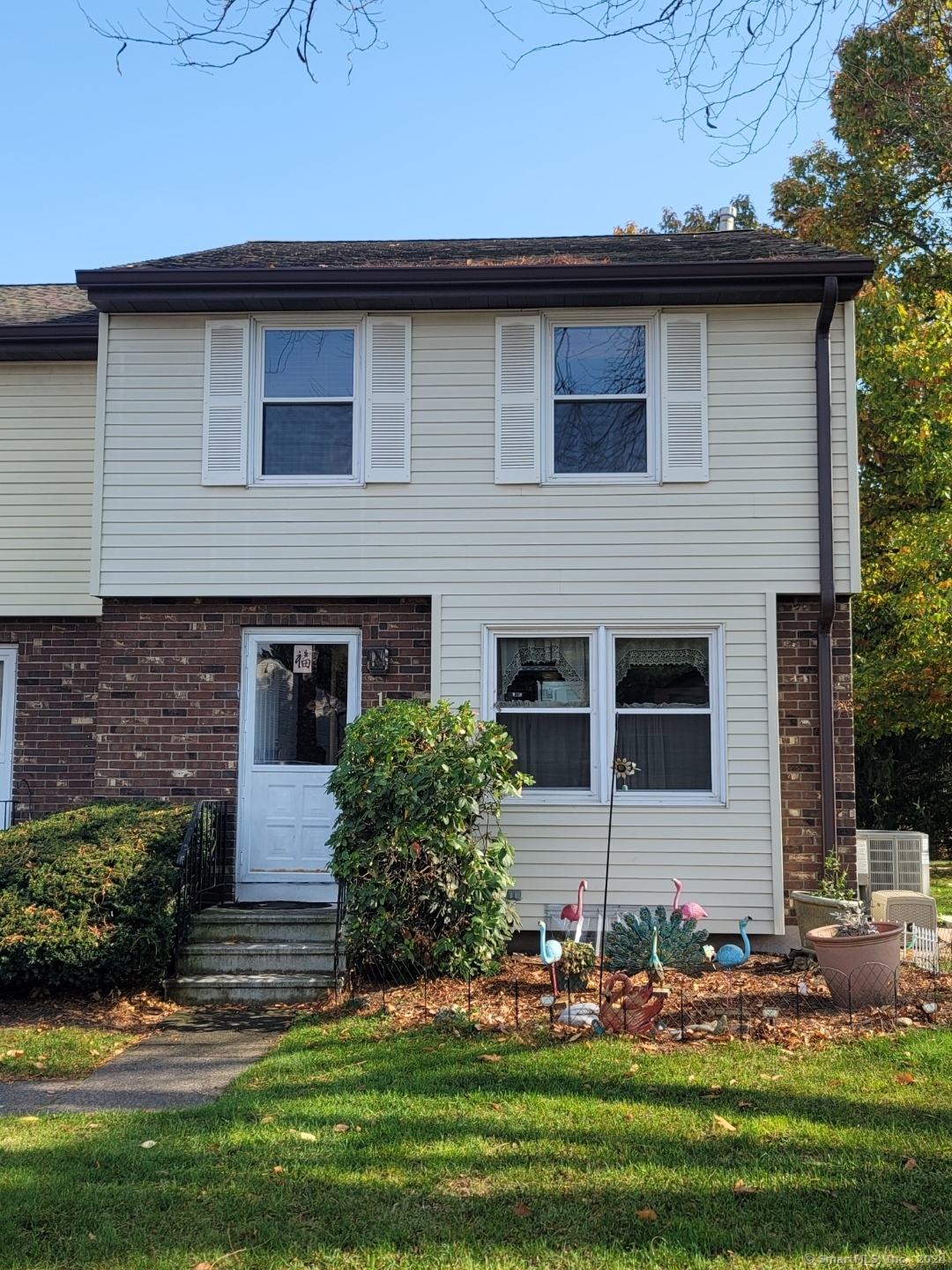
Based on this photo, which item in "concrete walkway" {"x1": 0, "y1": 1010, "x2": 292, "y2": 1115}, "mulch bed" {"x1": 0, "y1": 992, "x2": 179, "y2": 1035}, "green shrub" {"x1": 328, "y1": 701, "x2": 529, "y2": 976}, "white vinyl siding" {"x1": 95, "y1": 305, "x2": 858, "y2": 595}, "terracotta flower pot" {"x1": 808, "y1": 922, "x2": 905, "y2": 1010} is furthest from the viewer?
"white vinyl siding" {"x1": 95, "y1": 305, "x2": 858, "y2": 595}

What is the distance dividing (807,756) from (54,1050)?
19.5 feet

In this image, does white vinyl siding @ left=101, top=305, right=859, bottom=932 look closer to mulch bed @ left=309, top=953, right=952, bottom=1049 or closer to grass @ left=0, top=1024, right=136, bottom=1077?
mulch bed @ left=309, top=953, right=952, bottom=1049

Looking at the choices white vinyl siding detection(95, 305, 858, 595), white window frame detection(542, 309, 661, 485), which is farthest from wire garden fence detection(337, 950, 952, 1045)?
white window frame detection(542, 309, 661, 485)

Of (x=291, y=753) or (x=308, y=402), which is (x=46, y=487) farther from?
(x=291, y=753)

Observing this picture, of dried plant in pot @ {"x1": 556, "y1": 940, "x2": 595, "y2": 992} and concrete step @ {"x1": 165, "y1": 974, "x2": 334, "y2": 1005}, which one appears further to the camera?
concrete step @ {"x1": 165, "y1": 974, "x2": 334, "y2": 1005}

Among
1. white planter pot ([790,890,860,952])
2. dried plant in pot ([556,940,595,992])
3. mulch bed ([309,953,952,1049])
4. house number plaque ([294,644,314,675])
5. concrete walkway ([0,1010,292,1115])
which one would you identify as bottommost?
concrete walkway ([0,1010,292,1115])

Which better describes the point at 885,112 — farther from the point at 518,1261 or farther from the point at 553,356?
the point at 518,1261

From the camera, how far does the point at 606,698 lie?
9398 mm

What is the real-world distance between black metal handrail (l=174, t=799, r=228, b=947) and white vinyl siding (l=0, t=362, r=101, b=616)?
8.32 ft

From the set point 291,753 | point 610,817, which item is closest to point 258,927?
point 291,753

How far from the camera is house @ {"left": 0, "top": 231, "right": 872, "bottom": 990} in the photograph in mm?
9258

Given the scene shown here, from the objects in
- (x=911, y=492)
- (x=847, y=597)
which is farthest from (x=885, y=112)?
(x=911, y=492)

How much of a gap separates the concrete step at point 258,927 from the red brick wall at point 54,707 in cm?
250

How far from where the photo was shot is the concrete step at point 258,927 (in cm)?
856
